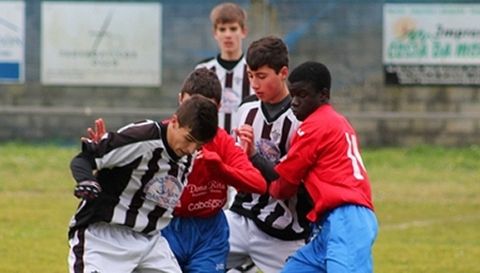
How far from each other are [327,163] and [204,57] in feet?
50.1

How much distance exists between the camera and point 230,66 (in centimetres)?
1066

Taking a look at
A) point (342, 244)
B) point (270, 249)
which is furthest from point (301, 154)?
point (270, 249)

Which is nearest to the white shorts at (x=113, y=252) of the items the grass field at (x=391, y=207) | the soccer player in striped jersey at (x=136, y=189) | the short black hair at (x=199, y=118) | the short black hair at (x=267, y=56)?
the soccer player in striped jersey at (x=136, y=189)

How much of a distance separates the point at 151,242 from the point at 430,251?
17.3 feet

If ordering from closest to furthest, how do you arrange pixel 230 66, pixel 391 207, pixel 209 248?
1. pixel 209 248
2. pixel 230 66
3. pixel 391 207

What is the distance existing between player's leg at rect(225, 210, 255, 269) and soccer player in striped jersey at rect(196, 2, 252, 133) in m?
2.01

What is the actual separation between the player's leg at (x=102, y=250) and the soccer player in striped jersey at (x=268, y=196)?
102 centimetres

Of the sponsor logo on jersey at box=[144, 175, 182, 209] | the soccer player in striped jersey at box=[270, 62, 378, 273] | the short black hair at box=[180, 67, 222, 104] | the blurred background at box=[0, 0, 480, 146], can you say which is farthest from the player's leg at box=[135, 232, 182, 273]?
the blurred background at box=[0, 0, 480, 146]

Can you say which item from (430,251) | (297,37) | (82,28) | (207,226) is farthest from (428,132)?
(207,226)

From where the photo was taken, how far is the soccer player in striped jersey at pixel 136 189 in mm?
7262

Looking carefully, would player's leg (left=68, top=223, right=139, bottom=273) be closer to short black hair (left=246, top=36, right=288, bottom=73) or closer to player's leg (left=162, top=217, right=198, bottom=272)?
player's leg (left=162, top=217, right=198, bottom=272)

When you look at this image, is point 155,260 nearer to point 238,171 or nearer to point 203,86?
point 238,171

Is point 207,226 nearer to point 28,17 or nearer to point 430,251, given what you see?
point 430,251

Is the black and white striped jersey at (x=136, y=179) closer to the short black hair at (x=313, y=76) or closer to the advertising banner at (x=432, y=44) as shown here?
the short black hair at (x=313, y=76)
